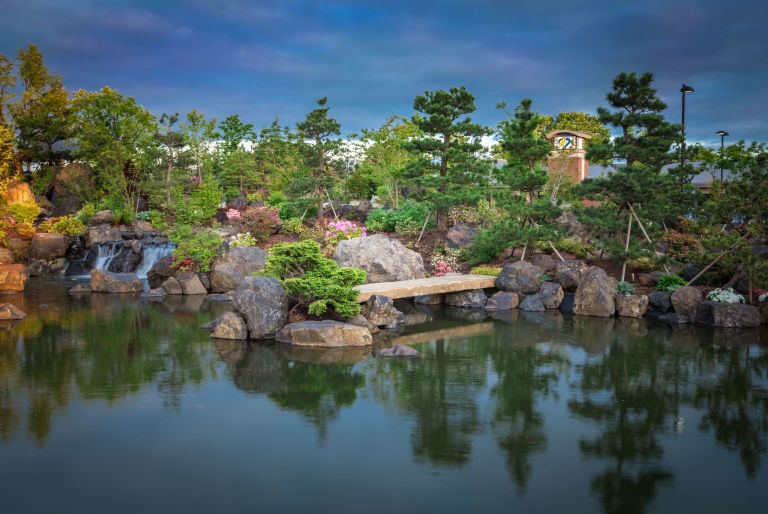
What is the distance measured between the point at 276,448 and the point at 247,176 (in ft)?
77.8

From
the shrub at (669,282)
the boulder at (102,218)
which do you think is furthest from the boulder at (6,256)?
the shrub at (669,282)

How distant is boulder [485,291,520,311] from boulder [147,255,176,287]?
30.4 feet

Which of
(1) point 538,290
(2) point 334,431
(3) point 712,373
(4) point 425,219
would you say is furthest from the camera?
(4) point 425,219

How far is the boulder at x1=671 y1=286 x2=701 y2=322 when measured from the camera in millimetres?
13492

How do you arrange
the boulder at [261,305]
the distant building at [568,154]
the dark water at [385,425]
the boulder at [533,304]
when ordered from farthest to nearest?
the distant building at [568,154] → the boulder at [533,304] → the boulder at [261,305] → the dark water at [385,425]

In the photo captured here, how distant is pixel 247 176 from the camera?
2895cm

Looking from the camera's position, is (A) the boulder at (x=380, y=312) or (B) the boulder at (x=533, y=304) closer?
(A) the boulder at (x=380, y=312)

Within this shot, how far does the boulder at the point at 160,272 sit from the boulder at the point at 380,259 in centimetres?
514

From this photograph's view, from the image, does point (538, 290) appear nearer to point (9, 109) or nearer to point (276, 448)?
point (276, 448)

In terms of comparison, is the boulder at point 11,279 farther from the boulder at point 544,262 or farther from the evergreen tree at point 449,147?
the boulder at point 544,262

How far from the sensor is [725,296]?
13.4 metres

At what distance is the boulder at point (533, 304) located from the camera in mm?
14961

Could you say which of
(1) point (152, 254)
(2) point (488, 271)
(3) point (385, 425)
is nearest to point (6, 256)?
(1) point (152, 254)

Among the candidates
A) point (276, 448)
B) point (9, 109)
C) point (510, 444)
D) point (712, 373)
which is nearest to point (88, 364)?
point (276, 448)
